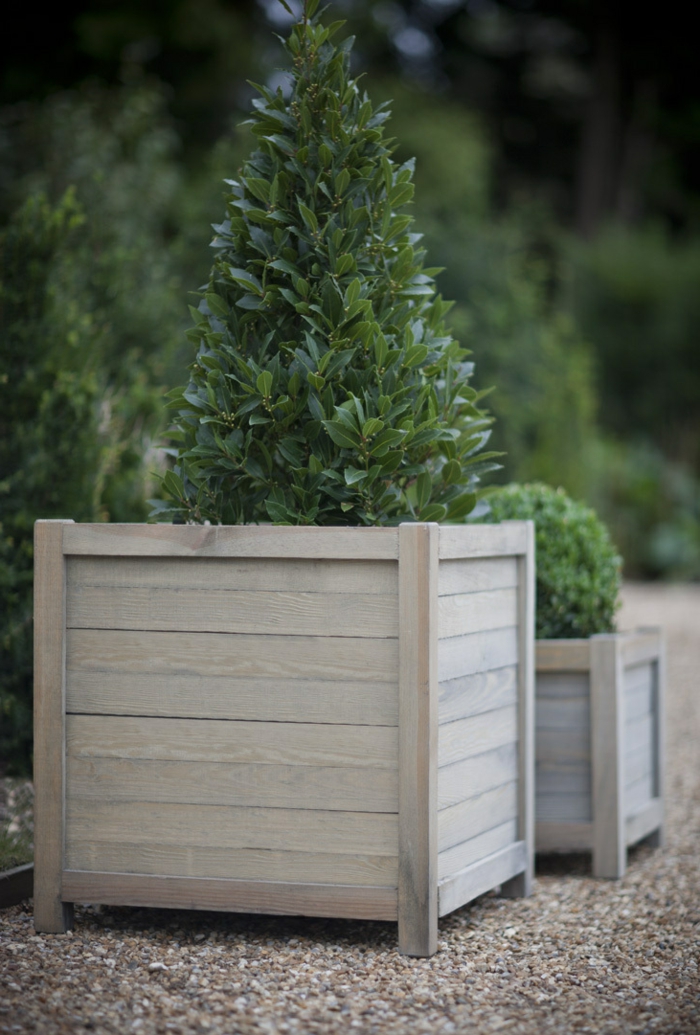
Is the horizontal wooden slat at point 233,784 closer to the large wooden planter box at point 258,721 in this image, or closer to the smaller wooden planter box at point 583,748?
the large wooden planter box at point 258,721

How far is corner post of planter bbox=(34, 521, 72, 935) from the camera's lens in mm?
2652

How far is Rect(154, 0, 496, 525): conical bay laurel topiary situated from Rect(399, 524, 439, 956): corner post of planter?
23cm

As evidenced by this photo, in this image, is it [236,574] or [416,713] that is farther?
[236,574]

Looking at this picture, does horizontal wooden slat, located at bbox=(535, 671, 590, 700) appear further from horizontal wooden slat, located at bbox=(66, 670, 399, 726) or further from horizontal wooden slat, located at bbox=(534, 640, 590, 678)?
horizontal wooden slat, located at bbox=(66, 670, 399, 726)

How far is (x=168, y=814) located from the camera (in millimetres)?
2607

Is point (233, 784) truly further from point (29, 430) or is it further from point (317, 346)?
point (29, 430)

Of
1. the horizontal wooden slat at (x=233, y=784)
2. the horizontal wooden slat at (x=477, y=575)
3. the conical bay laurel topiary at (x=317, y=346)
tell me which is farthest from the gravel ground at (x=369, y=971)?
the conical bay laurel topiary at (x=317, y=346)

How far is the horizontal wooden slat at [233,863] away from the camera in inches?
98.7

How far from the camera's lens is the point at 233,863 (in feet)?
8.45

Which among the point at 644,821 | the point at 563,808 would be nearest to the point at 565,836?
the point at 563,808

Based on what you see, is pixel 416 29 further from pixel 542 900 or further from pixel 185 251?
pixel 542 900

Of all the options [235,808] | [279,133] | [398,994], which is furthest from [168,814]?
[279,133]

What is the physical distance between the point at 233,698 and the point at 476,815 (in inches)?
27.0

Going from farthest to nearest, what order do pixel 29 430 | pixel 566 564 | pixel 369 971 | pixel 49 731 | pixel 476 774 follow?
pixel 29 430 → pixel 566 564 → pixel 476 774 → pixel 49 731 → pixel 369 971
